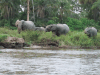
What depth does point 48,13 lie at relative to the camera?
167ft

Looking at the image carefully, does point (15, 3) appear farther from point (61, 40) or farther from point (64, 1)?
point (61, 40)

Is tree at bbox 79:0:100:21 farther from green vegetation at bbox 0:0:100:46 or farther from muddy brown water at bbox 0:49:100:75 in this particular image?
muddy brown water at bbox 0:49:100:75

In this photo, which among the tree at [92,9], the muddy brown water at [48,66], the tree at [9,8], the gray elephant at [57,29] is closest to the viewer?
the muddy brown water at [48,66]

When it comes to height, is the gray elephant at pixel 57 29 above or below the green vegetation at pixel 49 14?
below

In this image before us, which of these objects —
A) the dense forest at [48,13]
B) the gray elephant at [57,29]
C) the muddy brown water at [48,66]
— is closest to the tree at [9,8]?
the dense forest at [48,13]

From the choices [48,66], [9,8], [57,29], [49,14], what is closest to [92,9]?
[49,14]

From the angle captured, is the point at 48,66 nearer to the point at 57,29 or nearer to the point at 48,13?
the point at 57,29

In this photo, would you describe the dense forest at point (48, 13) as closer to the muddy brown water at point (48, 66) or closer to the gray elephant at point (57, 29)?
the gray elephant at point (57, 29)

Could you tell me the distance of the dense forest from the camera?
47031 millimetres

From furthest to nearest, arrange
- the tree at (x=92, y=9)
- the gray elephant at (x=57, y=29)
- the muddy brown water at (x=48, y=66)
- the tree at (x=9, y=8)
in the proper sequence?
the tree at (x=92, y=9), the tree at (x=9, y=8), the gray elephant at (x=57, y=29), the muddy brown water at (x=48, y=66)

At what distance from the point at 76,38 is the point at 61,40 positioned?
8.23 ft

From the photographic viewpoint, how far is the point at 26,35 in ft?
72.5

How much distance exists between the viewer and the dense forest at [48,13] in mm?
47031

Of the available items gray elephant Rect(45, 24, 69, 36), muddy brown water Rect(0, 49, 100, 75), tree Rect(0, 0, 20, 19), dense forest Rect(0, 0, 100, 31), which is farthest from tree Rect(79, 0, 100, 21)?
muddy brown water Rect(0, 49, 100, 75)
